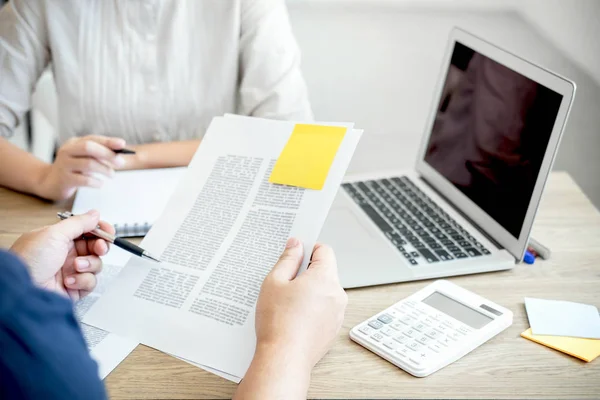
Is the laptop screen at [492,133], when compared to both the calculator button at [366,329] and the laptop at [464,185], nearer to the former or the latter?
the laptop at [464,185]

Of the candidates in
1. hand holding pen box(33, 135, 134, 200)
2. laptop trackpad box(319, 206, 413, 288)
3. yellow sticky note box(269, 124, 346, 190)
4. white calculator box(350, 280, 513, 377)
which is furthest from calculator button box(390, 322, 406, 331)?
hand holding pen box(33, 135, 134, 200)

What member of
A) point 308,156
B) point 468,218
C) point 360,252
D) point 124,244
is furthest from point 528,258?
point 124,244

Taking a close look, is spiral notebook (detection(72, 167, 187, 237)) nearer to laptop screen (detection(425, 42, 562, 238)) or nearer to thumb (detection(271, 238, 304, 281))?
thumb (detection(271, 238, 304, 281))

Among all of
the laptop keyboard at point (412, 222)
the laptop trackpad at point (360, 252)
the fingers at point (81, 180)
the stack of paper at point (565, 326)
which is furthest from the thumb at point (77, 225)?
the stack of paper at point (565, 326)

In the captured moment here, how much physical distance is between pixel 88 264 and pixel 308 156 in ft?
1.10

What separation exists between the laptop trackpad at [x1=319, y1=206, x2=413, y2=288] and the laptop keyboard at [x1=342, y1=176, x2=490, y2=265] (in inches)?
0.8

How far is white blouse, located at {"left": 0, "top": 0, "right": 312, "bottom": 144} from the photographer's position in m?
1.41

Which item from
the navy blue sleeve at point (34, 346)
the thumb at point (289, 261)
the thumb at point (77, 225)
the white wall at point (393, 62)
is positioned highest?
the navy blue sleeve at point (34, 346)

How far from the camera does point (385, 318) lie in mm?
913

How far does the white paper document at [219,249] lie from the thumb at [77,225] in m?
0.08

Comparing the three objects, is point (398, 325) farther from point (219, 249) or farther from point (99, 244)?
point (99, 244)

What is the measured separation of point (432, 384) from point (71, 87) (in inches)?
39.8

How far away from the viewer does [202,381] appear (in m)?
0.81

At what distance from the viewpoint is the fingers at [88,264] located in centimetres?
93
